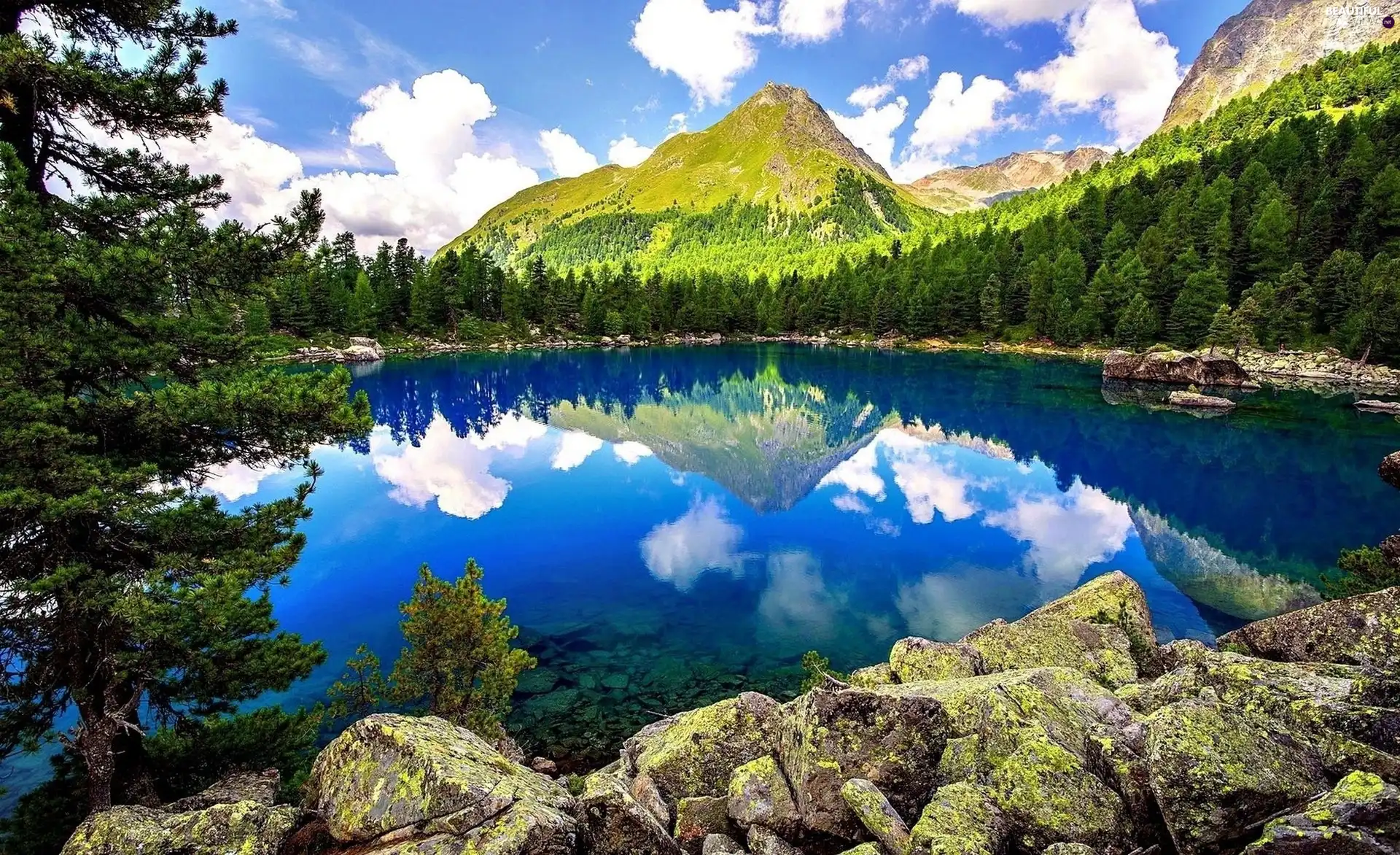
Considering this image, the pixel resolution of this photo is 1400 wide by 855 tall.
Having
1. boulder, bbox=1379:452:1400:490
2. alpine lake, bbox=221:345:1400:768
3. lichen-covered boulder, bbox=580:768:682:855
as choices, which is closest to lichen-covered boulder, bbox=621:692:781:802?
lichen-covered boulder, bbox=580:768:682:855

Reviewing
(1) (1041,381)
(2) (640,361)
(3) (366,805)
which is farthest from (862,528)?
(2) (640,361)

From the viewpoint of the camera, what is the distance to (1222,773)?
5.21 m

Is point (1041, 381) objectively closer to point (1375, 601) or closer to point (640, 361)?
point (640, 361)

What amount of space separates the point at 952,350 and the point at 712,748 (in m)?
121

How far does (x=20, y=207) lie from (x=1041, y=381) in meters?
85.0

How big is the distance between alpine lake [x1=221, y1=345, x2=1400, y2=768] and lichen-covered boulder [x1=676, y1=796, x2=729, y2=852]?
7.12 metres

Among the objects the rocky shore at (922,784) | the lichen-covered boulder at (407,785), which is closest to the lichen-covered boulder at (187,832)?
the rocky shore at (922,784)

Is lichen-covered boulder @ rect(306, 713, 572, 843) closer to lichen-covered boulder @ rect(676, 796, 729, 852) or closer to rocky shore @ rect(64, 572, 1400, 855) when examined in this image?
rocky shore @ rect(64, 572, 1400, 855)

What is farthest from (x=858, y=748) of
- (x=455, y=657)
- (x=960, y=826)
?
(x=455, y=657)

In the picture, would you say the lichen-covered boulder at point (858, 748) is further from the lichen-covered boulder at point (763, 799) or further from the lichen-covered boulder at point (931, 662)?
the lichen-covered boulder at point (931, 662)

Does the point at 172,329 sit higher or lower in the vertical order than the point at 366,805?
higher

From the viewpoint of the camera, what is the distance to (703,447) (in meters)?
50.0

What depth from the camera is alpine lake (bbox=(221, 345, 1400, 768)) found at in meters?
19.1

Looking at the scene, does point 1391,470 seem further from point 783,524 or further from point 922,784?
point 783,524
